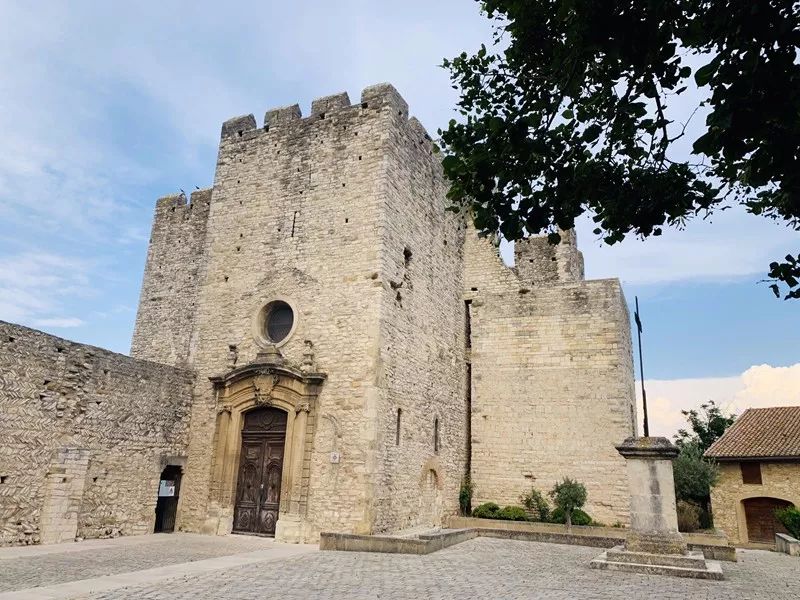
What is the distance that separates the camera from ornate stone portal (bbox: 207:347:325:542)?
1155 centimetres

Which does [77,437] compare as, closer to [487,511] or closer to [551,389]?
[487,511]

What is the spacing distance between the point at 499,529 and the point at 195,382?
25.0 feet

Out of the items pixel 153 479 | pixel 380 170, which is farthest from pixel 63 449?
pixel 380 170

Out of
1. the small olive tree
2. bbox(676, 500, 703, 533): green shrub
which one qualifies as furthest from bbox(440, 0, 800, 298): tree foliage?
bbox(676, 500, 703, 533): green shrub

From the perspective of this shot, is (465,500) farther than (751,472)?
No

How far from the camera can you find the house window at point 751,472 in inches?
768

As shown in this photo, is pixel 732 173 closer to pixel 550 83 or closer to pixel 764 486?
pixel 550 83

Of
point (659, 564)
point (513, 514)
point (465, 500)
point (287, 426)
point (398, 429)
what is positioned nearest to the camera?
point (659, 564)

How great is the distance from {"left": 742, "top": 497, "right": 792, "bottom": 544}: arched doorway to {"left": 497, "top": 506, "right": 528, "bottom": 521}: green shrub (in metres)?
10.0

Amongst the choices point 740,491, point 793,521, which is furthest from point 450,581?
point 740,491

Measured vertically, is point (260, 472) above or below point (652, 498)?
above

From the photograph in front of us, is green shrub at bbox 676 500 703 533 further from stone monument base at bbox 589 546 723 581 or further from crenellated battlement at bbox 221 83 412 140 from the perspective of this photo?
crenellated battlement at bbox 221 83 412 140

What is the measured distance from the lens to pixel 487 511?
14.7m

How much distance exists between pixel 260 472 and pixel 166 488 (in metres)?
2.49
